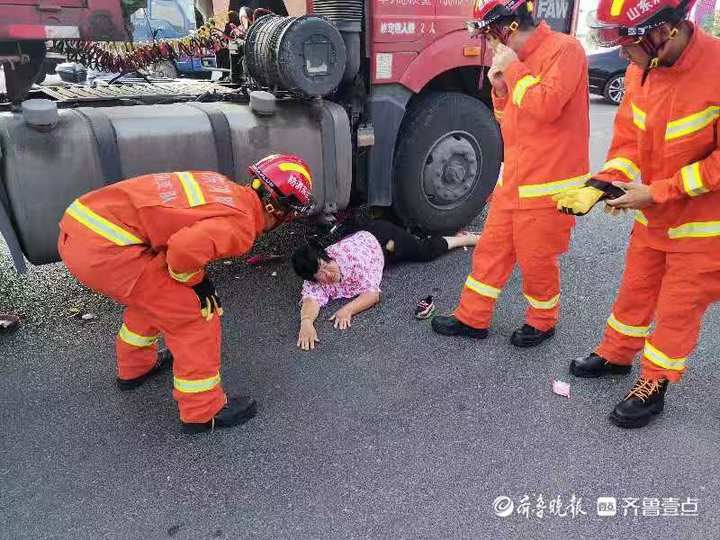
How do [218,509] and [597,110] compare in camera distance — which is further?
[597,110]

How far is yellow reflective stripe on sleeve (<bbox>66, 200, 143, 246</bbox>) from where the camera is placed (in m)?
2.21

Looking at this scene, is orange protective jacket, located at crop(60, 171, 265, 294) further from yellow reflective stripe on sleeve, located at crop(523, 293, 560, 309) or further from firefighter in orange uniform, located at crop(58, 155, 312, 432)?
yellow reflective stripe on sleeve, located at crop(523, 293, 560, 309)

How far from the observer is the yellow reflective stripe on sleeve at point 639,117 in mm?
2291

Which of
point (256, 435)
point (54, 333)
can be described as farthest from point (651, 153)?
point (54, 333)

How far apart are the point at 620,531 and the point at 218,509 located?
1.37 meters

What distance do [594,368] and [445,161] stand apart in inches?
74.1

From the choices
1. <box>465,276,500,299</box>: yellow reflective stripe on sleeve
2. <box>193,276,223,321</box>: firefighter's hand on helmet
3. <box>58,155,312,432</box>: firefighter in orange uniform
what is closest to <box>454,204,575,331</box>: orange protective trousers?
<box>465,276,500,299</box>: yellow reflective stripe on sleeve

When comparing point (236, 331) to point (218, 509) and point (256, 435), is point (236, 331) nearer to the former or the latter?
point (256, 435)

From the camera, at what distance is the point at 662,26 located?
2.03 meters

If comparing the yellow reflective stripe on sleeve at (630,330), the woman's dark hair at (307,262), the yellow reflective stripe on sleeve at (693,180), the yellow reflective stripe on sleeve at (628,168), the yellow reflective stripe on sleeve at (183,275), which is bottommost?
the yellow reflective stripe on sleeve at (630,330)

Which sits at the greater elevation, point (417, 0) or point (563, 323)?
point (417, 0)

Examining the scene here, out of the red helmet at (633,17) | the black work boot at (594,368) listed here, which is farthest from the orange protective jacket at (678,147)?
the black work boot at (594,368)

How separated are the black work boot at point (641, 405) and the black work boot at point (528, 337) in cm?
61
